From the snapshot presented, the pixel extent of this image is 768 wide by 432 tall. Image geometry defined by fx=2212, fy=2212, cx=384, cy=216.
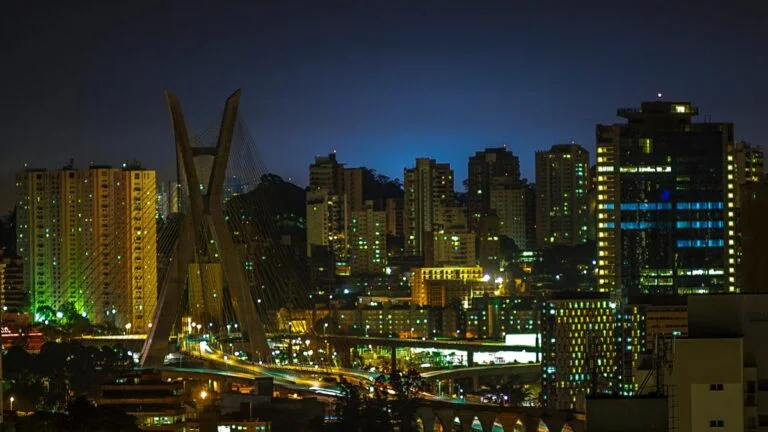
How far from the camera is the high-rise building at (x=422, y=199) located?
6512cm

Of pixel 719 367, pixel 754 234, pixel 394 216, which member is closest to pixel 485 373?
pixel 394 216

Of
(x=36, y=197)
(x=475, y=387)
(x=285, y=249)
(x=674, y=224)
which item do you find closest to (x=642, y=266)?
(x=674, y=224)

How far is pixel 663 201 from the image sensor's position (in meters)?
45.3

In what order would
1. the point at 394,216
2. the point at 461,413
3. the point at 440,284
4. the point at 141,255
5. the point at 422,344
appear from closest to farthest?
the point at 461,413 → the point at 141,255 → the point at 422,344 → the point at 440,284 → the point at 394,216

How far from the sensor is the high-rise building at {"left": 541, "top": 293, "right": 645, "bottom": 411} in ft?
123

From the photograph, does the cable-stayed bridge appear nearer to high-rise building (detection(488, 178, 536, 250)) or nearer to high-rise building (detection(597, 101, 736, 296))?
high-rise building (detection(597, 101, 736, 296))

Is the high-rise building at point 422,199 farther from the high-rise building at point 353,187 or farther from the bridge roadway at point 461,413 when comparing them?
the bridge roadway at point 461,413

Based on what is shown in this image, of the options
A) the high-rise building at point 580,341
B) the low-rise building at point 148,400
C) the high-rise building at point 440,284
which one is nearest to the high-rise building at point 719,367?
the low-rise building at point 148,400

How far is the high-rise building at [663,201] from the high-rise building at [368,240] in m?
19.0

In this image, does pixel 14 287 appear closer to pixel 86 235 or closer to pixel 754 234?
pixel 86 235

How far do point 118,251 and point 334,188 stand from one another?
16504 mm

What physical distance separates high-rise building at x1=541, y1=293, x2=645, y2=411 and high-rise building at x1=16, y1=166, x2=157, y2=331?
12.2m

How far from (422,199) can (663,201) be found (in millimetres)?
20520

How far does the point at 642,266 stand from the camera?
146 ft
